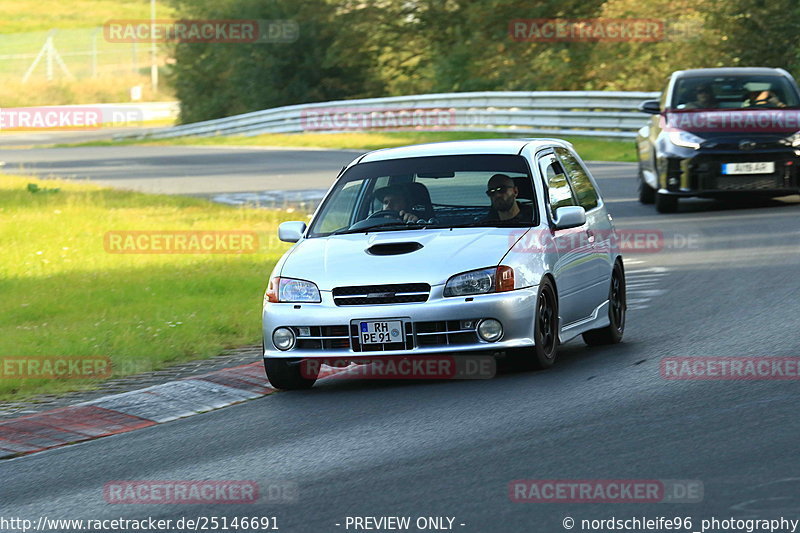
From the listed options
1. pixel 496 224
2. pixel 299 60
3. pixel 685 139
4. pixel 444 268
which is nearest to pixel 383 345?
pixel 444 268

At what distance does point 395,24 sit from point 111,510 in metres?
51.1

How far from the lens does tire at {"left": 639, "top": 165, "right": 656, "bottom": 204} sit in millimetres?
20922

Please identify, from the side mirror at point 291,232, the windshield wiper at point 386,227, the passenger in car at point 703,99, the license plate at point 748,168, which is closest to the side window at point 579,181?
the windshield wiper at point 386,227

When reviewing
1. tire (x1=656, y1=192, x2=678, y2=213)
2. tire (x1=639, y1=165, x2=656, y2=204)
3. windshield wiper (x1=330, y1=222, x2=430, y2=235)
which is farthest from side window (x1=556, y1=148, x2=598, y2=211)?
tire (x1=639, y1=165, x2=656, y2=204)

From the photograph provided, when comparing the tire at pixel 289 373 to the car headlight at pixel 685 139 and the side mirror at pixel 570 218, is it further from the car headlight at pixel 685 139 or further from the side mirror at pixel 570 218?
the car headlight at pixel 685 139

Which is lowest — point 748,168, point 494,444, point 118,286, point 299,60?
point 118,286

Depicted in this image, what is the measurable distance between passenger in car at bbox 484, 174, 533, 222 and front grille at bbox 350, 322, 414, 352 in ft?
4.21

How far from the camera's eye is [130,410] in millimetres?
9180

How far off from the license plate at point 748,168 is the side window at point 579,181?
7.77 metres

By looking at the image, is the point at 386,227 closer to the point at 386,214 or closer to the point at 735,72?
the point at 386,214

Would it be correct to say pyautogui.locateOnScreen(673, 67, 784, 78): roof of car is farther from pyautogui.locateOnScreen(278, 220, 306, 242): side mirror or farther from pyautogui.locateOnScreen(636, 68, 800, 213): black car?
pyautogui.locateOnScreen(278, 220, 306, 242): side mirror

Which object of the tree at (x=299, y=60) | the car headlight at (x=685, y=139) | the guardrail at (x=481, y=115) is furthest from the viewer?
the tree at (x=299, y=60)

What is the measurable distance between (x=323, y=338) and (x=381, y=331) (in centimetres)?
39

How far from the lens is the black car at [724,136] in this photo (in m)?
18.7
